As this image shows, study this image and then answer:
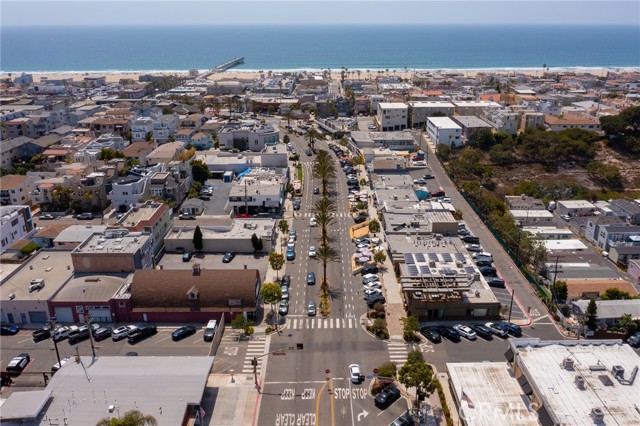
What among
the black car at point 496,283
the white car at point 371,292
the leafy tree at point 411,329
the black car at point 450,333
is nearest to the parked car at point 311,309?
the white car at point 371,292

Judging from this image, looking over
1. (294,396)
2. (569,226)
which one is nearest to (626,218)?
(569,226)

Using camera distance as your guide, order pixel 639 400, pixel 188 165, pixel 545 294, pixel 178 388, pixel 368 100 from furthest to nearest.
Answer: pixel 368 100
pixel 188 165
pixel 545 294
pixel 178 388
pixel 639 400

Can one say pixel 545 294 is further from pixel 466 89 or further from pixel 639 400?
pixel 466 89

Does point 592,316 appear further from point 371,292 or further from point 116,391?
point 116,391

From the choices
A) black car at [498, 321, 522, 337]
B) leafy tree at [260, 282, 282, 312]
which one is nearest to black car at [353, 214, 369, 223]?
leafy tree at [260, 282, 282, 312]

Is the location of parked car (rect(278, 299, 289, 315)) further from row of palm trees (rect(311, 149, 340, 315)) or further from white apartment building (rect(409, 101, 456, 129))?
white apartment building (rect(409, 101, 456, 129))

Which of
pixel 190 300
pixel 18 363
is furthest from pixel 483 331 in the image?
pixel 18 363
